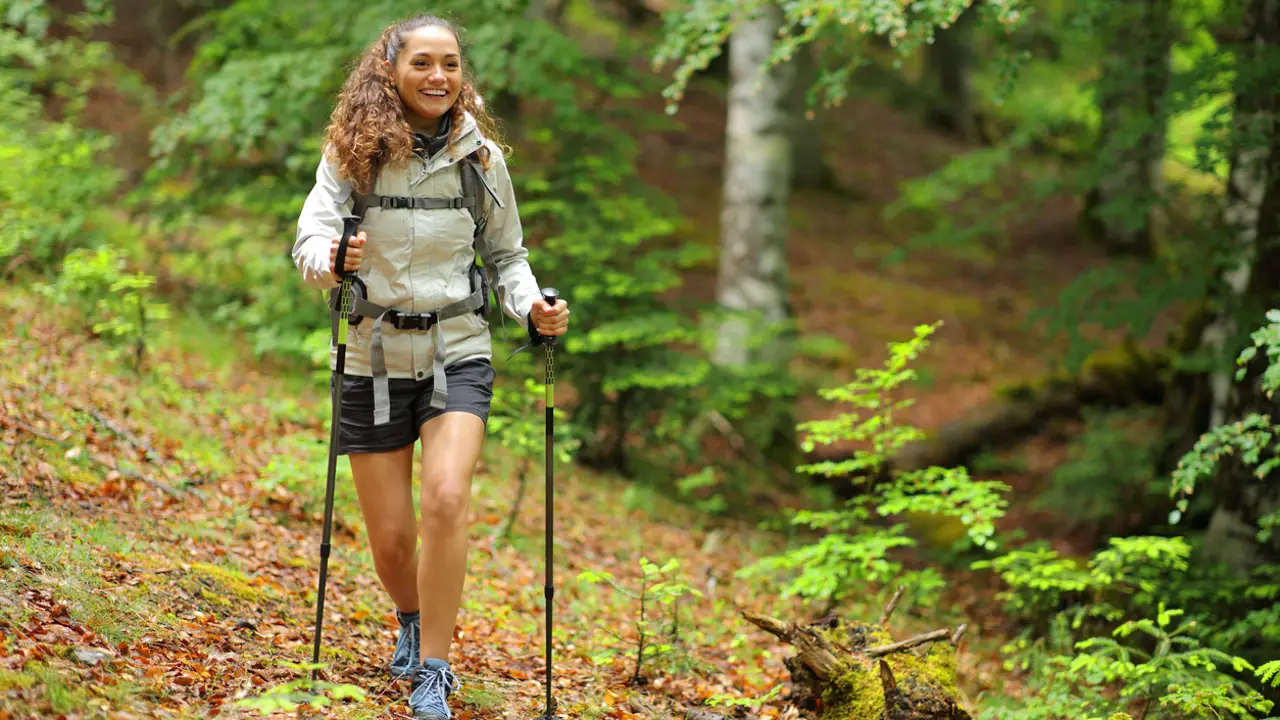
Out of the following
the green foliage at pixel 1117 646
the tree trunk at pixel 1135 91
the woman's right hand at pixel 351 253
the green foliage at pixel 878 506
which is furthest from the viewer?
the tree trunk at pixel 1135 91

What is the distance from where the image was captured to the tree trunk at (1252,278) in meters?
6.33

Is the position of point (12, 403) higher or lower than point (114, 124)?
lower

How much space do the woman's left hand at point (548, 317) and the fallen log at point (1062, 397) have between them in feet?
26.7

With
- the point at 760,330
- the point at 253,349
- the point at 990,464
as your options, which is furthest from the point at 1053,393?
the point at 253,349

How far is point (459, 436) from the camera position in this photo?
371 centimetres

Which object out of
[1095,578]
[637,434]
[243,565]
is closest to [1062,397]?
[637,434]

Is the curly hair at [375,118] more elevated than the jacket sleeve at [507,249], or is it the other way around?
the curly hair at [375,118]

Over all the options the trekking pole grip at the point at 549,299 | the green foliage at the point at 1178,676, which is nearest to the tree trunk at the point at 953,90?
the green foliage at the point at 1178,676

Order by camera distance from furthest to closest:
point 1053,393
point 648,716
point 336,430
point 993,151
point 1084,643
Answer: point 1053,393 < point 993,151 < point 1084,643 < point 648,716 < point 336,430

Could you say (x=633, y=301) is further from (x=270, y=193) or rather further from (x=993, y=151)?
(x=993, y=151)

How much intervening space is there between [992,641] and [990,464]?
167 inches

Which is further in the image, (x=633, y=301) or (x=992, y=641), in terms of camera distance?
(x=633, y=301)

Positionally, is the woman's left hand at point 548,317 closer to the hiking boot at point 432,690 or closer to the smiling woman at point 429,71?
the smiling woman at point 429,71

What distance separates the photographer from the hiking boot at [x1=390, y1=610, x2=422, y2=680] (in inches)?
162
